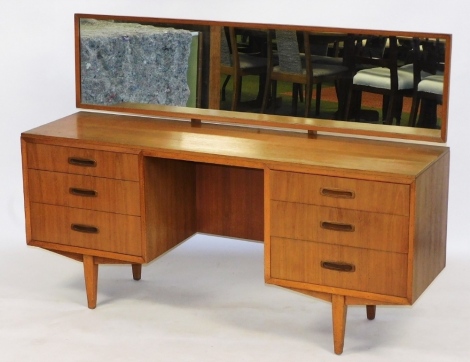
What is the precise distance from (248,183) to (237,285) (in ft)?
1.31

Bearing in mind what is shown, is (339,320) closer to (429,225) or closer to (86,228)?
(429,225)

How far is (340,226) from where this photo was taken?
3775mm

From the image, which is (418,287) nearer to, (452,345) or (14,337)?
(452,345)

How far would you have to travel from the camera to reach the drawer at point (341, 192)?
366 centimetres

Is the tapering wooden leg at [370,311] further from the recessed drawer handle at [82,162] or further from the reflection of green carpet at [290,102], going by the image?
the recessed drawer handle at [82,162]

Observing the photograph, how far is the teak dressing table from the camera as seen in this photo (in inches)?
147

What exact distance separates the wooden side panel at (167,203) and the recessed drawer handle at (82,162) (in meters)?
0.19

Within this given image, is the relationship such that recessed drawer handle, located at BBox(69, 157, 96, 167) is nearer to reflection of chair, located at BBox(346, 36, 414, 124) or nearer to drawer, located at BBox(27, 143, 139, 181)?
drawer, located at BBox(27, 143, 139, 181)

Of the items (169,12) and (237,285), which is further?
(169,12)

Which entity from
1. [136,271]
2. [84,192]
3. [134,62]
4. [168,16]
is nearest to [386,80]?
[134,62]

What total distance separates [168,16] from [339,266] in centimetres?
168

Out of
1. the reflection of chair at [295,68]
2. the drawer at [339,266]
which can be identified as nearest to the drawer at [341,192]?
the drawer at [339,266]

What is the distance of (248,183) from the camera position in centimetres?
443

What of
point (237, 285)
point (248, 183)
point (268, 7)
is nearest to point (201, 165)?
point (248, 183)
